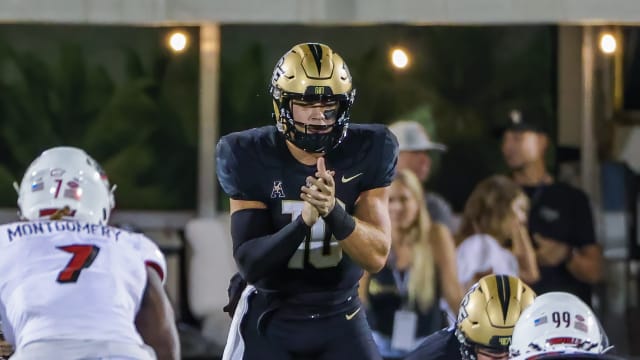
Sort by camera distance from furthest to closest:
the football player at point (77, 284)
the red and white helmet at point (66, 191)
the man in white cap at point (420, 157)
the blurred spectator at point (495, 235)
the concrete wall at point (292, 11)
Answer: the man in white cap at point (420, 157) < the blurred spectator at point (495, 235) < the concrete wall at point (292, 11) < the red and white helmet at point (66, 191) < the football player at point (77, 284)

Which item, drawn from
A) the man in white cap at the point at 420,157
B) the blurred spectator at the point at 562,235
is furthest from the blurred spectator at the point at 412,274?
the blurred spectator at the point at 562,235

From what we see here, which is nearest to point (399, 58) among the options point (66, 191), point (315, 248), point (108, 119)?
point (108, 119)

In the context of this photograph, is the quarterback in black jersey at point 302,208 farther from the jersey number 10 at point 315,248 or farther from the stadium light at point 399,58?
the stadium light at point 399,58

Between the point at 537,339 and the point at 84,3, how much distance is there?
397 centimetres

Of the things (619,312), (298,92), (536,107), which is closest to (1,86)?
(536,107)

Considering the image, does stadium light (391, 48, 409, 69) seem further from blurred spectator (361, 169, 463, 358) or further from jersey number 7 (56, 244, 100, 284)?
jersey number 7 (56, 244, 100, 284)

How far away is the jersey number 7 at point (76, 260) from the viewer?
14.6 feet

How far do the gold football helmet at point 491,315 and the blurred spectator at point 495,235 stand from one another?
9.18ft

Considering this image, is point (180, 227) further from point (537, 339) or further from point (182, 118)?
point (537, 339)

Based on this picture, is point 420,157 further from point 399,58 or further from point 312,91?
point 312,91

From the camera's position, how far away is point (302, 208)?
4402 millimetres

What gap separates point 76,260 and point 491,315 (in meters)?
1.29

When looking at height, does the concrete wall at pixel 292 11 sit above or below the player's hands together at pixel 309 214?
above

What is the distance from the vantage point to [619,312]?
799 centimetres
